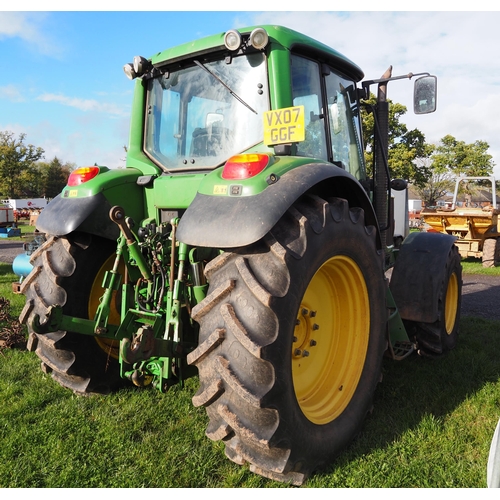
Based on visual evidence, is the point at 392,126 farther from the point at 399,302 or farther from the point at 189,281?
the point at 189,281

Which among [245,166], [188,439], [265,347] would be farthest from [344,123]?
[188,439]

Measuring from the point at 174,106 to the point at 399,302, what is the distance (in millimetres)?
2498

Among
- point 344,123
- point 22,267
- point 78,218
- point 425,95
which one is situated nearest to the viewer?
point 78,218

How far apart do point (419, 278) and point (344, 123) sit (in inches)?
58.9

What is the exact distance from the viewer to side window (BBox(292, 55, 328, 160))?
10.0 ft

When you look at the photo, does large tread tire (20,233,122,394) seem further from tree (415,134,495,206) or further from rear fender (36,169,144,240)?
tree (415,134,495,206)

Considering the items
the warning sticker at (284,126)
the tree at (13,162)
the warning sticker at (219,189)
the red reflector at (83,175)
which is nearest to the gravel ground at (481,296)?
the warning sticker at (284,126)

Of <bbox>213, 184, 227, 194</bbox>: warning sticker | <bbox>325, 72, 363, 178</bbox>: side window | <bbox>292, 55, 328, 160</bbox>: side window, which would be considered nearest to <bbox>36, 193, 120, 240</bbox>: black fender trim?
<bbox>213, 184, 227, 194</bbox>: warning sticker

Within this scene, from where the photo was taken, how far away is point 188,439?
2.71m

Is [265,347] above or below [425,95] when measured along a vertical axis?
below

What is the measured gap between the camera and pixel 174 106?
3354 mm

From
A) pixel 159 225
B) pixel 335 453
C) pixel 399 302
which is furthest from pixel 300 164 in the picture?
pixel 399 302

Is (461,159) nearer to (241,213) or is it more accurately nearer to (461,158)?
(461,158)

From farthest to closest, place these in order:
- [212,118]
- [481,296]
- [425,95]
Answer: [481,296], [425,95], [212,118]
